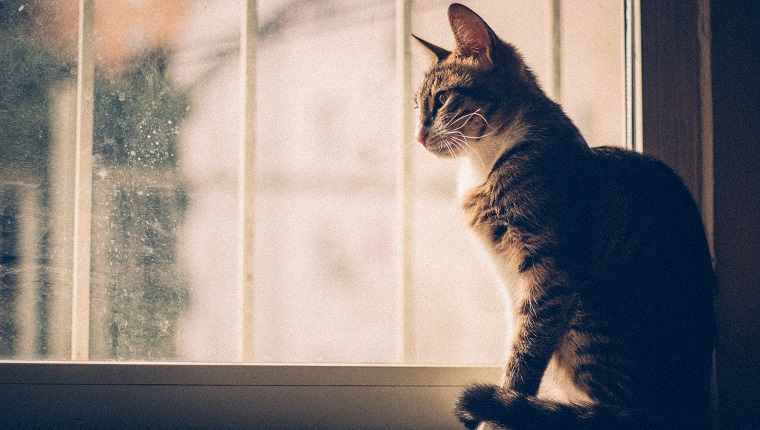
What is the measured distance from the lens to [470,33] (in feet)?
2.92

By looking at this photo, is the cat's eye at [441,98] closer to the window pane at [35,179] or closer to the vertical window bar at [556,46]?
the vertical window bar at [556,46]

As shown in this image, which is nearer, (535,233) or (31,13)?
(535,233)

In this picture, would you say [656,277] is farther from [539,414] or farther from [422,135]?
[422,135]

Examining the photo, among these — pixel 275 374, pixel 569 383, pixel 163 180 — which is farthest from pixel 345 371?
pixel 163 180

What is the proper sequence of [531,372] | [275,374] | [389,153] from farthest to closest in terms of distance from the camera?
1. [389,153]
2. [275,374]
3. [531,372]

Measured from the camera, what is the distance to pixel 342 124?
3.22ft

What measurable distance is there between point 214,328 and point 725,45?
3.48ft

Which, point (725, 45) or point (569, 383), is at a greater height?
point (725, 45)

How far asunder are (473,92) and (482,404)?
0.51 m

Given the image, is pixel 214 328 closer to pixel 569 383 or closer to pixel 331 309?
pixel 331 309

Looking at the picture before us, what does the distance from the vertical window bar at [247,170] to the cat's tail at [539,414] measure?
1.41 ft

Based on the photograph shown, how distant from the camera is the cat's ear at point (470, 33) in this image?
2.83ft

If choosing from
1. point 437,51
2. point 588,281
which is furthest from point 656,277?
point 437,51

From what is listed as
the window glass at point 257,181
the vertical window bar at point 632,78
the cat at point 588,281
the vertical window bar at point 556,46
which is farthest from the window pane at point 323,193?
the vertical window bar at point 632,78
